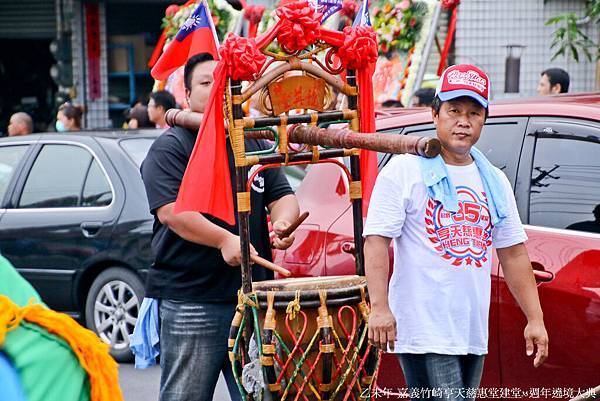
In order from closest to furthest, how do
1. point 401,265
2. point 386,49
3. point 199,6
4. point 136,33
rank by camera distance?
1. point 401,265
2. point 199,6
3. point 386,49
4. point 136,33

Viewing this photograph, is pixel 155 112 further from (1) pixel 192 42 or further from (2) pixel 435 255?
(2) pixel 435 255

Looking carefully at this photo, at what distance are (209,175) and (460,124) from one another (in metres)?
0.92

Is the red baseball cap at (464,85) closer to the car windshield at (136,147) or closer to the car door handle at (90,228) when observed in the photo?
the car windshield at (136,147)

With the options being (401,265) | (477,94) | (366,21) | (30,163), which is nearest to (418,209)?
(401,265)

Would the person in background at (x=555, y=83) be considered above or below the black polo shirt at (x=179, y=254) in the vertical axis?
above

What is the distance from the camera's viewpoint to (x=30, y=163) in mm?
8703

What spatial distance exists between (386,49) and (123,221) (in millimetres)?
4323

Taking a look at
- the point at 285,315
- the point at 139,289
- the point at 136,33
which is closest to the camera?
the point at 285,315

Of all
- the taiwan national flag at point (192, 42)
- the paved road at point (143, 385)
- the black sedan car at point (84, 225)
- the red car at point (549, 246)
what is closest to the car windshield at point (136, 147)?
the black sedan car at point (84, 225)

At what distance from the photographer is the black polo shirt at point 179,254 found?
4.27 m

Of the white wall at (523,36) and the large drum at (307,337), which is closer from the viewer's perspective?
the large drum at (307,337)

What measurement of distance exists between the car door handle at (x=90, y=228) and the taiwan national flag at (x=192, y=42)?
12.1 feet

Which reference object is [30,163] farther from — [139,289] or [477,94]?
[477,94]

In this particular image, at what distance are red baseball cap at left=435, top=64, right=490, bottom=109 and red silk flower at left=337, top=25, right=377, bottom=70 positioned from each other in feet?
0.92
